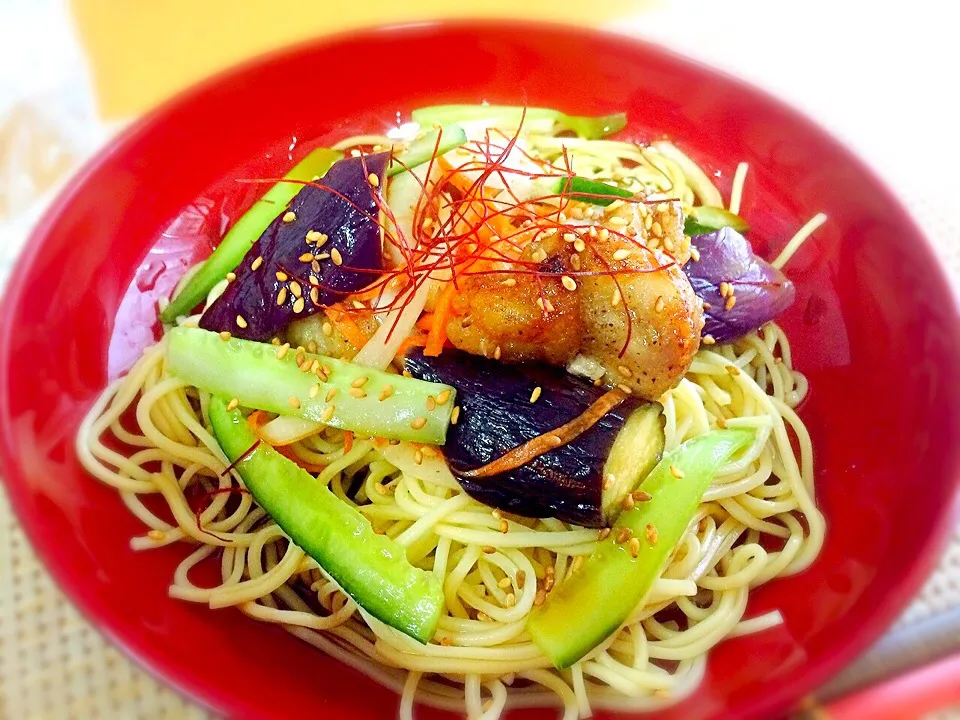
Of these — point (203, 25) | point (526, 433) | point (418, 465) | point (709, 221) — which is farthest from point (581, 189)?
point (203, 25)

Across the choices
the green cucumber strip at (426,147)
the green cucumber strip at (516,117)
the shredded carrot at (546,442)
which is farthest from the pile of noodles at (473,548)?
the green cucumber strip at (516,117)

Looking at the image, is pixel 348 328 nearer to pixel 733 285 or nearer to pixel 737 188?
pixel 733 285

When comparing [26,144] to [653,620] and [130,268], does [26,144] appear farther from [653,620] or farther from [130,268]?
[653,620]

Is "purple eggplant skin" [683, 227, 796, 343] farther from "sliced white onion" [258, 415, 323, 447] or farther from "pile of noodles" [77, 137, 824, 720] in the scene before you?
"sliced white onion" [258, 415, 323, 447]

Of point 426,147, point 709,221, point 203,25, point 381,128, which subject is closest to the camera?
point 426,147

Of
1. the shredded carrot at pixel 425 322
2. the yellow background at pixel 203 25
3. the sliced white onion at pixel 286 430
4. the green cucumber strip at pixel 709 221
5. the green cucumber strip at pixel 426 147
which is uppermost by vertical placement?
the yellow background at pixel 203 25

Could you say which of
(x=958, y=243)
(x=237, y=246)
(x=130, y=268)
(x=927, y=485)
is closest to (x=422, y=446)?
(x=237, y=246)

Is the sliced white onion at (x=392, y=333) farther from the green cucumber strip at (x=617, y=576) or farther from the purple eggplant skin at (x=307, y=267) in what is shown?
the green cucumber strip at (x=617, y=576)
